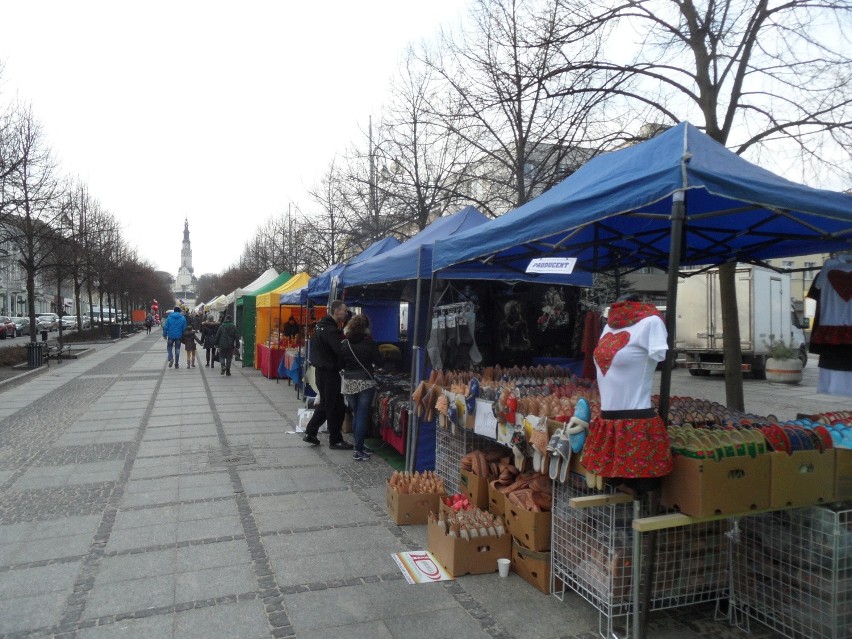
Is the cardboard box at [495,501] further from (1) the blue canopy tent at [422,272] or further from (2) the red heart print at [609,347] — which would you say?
(2) the red heart print at [609,347]

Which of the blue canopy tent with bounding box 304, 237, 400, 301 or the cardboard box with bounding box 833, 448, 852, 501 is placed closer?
the cardboard box with bounding box 833, 448, 852, 501

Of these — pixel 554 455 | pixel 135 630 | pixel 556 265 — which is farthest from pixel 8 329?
pixel 554 455

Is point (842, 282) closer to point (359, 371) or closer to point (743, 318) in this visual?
point (359, 371)

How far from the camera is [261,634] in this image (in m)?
3.44

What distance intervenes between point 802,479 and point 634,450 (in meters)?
0.95

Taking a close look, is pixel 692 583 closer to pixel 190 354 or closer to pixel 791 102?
pixel 791 102

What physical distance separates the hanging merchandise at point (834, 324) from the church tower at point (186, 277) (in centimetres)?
12297

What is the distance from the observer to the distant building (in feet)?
397

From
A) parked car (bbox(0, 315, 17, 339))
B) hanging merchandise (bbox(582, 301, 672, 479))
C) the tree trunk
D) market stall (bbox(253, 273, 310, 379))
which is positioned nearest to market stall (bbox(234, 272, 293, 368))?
market stall (bbox(253, 273, 310, 379))

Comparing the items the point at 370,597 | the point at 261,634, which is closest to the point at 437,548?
the point at 370,597

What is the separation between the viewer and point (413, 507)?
5.19 meters

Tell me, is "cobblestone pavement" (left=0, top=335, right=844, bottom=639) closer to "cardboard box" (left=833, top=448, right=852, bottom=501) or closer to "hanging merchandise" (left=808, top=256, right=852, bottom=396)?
"cardboard box" (left=833, top=448, right=852, bottom=501)

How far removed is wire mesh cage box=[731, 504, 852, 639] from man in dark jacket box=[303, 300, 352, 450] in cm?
489

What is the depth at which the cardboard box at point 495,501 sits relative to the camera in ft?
14.8
